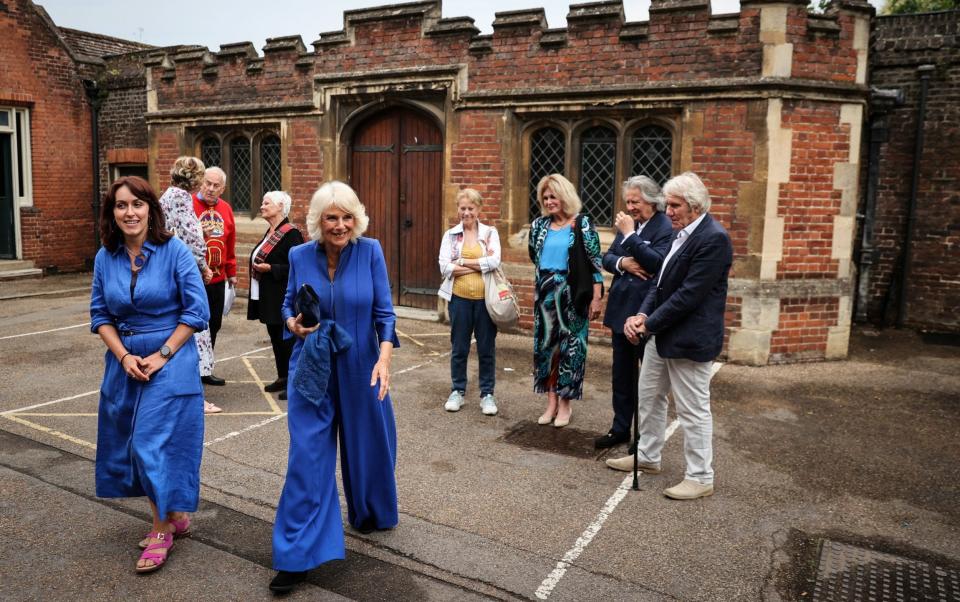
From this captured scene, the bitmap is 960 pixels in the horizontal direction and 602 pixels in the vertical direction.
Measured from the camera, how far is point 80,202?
15391mm

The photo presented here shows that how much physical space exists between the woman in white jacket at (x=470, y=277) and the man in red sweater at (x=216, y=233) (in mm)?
1905

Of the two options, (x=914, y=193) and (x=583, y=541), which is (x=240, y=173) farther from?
(x=583, y=541)

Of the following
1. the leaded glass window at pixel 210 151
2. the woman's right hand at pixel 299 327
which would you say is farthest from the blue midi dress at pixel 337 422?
the leaded glass window at pixel 210 151

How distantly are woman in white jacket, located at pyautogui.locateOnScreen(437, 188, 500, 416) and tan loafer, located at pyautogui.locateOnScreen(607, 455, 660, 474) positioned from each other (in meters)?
1.46

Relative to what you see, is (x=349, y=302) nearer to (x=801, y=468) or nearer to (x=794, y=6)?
(x=801, y=468)

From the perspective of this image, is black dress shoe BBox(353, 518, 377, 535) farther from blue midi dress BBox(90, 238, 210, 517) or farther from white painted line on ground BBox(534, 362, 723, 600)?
white painted line on ground BBox(534, 362, 723, 600)

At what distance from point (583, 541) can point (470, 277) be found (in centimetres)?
271

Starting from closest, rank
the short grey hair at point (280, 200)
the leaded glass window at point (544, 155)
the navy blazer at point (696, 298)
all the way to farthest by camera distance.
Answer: the navy blazer at point (696, 298)
the short grey hair at point (280, 200)
the leaded glass window at point (544, 155)

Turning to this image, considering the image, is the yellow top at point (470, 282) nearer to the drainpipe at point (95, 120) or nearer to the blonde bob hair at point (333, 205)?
the blonde bob hair at point (333, 205)

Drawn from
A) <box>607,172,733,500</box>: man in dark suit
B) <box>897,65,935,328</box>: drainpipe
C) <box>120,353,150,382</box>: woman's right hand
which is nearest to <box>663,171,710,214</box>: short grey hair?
<box>607,172,733,500</box>: man in dark suit

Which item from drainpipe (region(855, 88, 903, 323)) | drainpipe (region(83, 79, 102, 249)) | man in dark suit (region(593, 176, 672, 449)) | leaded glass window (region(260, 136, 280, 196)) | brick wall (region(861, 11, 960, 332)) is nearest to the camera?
man in dark suit (region(593, 176, 672, 449))

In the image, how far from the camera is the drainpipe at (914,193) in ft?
34.6

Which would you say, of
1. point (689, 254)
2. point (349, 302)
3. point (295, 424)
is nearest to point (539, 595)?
point (295, 424)

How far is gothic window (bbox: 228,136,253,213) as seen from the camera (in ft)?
42.3
